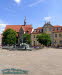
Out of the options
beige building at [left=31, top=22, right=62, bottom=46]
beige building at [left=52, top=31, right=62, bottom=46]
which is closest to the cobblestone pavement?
beige building at [left=52, top=31, right=62, bottom=46]

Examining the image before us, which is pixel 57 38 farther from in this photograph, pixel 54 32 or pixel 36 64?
pixel 36 64

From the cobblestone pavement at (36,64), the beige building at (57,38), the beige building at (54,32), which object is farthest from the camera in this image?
the beige building at (54,32)

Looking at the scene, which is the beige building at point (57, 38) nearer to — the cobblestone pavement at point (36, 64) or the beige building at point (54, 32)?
the beige building at point (54, 32)

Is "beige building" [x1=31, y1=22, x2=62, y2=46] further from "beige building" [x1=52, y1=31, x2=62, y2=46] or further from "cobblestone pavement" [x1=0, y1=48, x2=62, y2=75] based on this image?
"cobblestone pavement" [x1=0, y1=48, x2=62, y2=75]

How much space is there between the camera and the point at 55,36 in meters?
79.9

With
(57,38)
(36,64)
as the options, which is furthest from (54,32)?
(36,64)

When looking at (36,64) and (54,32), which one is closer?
(36,64)

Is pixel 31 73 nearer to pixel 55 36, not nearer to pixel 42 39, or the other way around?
pixel 42 39

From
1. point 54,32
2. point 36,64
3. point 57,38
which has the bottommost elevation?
point 36,64

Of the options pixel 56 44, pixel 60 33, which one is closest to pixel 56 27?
pixel 60 33

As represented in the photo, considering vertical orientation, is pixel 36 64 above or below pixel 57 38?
below

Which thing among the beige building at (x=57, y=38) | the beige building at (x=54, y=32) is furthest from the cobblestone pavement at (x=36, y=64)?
the beige building at (x=54, y=32)

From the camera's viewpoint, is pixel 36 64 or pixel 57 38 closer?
pixel 36 64

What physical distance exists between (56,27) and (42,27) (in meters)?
7.26
